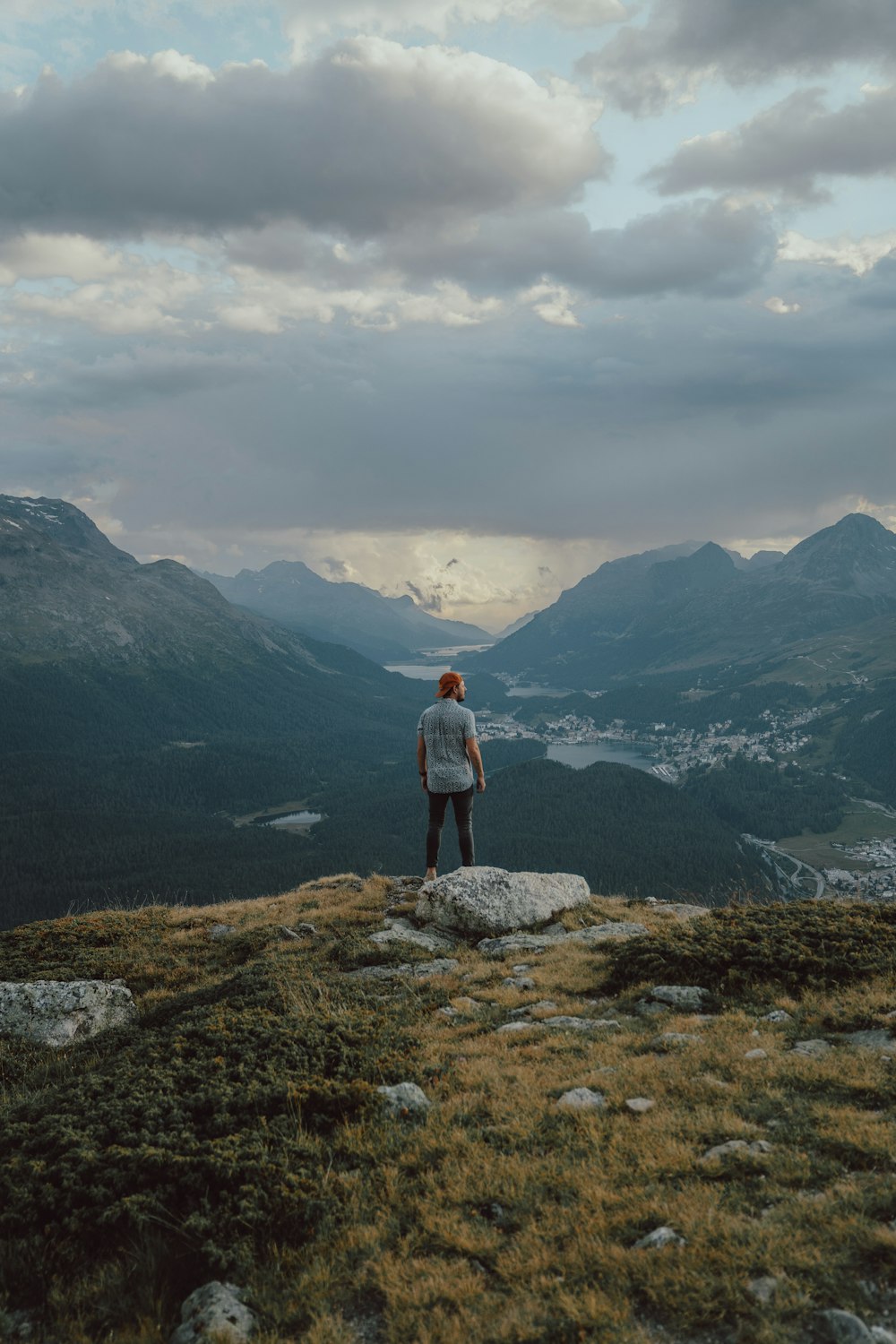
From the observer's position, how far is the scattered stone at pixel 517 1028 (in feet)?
36.9

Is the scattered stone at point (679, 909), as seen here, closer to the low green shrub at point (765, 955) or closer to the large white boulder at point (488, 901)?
the large white boulder at point (488, 901)

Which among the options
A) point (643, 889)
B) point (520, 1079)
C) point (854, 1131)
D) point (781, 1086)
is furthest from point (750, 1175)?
point (643, 889)

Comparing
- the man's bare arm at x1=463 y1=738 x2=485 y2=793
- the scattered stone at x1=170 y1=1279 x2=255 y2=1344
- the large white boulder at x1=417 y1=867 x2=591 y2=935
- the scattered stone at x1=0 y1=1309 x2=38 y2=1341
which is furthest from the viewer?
the man's bare arm at x1=463 y1=738 x2=485 y2=793

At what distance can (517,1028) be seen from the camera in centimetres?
1140

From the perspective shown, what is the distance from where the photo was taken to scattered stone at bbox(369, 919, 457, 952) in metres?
16.6

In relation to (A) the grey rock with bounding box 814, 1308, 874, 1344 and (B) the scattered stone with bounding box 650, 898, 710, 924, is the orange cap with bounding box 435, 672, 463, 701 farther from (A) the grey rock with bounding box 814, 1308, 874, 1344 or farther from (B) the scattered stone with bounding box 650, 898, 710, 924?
(A) the grey rock with bounding box 814, 1308, 874, 1344

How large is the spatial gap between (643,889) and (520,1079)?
593 feet

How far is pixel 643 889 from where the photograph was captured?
175 metres

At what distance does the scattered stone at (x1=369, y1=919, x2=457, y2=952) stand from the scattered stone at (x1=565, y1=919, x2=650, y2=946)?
3113 millimetres

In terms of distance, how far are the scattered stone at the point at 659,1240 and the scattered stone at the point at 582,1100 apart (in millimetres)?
2281

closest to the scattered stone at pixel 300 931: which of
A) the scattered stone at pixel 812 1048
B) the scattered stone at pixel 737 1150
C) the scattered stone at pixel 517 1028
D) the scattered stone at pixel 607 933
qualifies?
the scattered stone at pixel 607 933

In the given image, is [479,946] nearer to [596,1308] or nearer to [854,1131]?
[854,1131]

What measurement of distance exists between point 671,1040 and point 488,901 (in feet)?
27.1

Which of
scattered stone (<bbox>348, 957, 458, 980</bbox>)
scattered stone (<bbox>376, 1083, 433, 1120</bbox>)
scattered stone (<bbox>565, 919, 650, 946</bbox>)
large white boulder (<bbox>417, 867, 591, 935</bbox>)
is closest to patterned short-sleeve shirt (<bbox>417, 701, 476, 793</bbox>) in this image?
large white boulder (<bbox>417, 867, 591, 935</bbox>)
